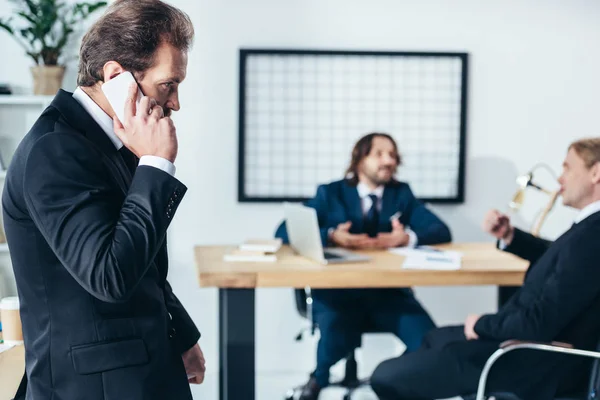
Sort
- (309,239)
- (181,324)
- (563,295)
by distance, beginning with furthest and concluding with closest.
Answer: (309,239) → (563,295) → (181,324)

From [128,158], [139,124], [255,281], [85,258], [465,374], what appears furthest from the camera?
[255,281]

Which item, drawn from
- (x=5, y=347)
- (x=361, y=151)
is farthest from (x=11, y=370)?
(x=361, y=151)

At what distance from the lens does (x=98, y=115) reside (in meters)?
1.39

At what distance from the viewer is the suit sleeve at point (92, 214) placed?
1211 mm

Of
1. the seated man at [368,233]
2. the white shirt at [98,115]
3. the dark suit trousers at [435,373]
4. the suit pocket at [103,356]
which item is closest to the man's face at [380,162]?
the seated man at [368,233]

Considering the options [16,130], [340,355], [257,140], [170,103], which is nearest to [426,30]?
[257,140]

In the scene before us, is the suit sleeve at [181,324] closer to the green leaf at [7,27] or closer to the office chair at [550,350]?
the office chair at [550,350]

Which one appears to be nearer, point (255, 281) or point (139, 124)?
point (139, 124)

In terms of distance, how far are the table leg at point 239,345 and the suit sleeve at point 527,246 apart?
127 centimetres

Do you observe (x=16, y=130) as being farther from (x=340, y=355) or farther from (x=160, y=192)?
(x=160, y=192)

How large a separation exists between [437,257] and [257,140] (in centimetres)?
155

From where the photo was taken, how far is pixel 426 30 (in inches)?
182

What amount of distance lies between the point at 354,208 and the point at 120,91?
9.78ft

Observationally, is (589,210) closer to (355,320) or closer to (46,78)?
(355,320)
